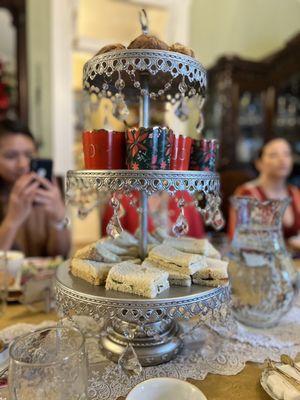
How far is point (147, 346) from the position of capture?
23.5 inches

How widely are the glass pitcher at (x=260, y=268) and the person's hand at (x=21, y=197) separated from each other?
2.19ft

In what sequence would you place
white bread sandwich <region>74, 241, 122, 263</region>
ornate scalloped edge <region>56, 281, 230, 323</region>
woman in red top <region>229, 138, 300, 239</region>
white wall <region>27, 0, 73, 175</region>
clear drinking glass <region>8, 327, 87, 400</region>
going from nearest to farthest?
clear drinking glass <region>8, 327, 87, 400</region> < ornate scalloped edge <region>56, 281, 230, 323</region> < white bread sandwich <region>74, 241, 122, 263</region> < woman in red top <region>229, 138, 300, 239</region> < white wall <region>27, 0, 73, 175</region>

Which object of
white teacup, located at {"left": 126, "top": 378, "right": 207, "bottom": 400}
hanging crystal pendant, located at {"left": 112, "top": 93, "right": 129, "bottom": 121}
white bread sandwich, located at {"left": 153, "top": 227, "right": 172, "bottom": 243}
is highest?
hanging crystal pendant, located at {"left": 112, "top": 93, "right": 129, "bottom": 121}

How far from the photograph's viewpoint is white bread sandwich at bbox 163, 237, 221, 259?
65cm

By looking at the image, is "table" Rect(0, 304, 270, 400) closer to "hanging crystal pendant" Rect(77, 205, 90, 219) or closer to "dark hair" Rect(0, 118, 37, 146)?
"hanging crystal pendant" Rect(77, 205, 90, 219)

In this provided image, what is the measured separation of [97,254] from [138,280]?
0.13 meters

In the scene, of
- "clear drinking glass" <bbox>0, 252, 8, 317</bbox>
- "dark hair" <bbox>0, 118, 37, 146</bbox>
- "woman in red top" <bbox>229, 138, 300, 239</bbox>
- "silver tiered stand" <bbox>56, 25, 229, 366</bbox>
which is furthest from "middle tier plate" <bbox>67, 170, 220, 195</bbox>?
"woman in red top" <bbox>229, 138, 300, 239</bbox>

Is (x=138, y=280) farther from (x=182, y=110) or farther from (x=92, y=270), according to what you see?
(x=182, y=110)

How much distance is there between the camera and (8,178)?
135cm

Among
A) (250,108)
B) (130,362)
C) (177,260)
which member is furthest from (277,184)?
(130,362)

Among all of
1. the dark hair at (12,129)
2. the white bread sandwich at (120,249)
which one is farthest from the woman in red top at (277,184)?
the white bread sandwich at (120,249)

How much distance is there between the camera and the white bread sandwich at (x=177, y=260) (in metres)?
0.58

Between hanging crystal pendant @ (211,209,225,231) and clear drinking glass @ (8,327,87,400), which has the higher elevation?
hanging crystal pendant @ (211,209,225,231)

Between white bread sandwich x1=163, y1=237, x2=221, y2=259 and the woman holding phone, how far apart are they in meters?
0.48
